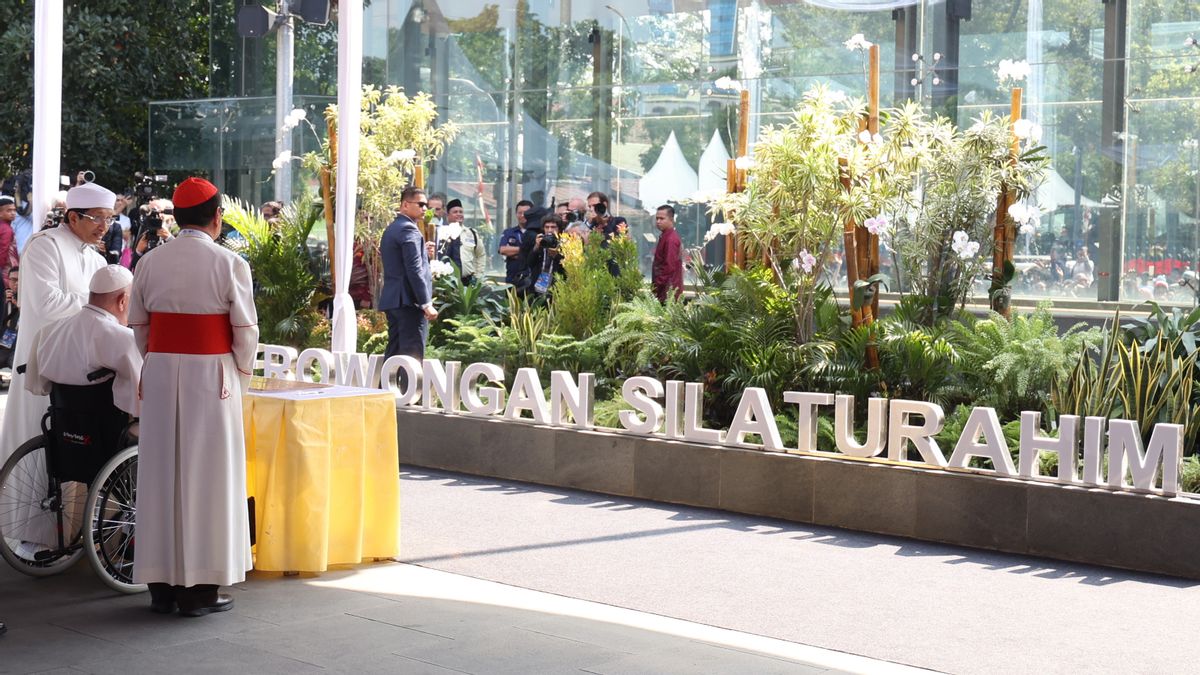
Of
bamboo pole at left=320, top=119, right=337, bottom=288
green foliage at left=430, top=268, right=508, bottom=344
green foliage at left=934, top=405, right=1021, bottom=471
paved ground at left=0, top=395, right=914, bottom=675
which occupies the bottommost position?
paved ground at left=0, top=395, right=914, bottom=675

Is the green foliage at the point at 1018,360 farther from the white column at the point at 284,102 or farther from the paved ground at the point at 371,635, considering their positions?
the white column at the point at 284,102

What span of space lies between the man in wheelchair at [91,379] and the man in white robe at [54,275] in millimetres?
376

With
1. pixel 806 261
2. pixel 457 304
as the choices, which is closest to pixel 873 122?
pixel 806 261

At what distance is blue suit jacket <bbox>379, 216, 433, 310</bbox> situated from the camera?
10.9 m

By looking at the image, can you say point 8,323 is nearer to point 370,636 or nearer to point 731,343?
point 731,343

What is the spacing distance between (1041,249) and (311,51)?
42.2 feet

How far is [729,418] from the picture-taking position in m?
9.77

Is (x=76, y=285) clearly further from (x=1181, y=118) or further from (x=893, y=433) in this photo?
(x=1181, y=118)

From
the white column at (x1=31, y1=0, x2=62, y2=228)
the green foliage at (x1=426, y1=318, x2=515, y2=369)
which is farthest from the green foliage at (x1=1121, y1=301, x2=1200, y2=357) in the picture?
the white column at (x1=31, y1=0, x2=62, y2=228)

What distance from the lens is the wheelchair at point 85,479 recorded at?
6.07 meters

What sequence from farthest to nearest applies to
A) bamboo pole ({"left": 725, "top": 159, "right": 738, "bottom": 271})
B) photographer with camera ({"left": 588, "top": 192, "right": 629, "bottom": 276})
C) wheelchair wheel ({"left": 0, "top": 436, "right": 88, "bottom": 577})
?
photographer with camera ({"left": 588, "top": 192, "right": 629, "bottom": 276}) < bamboo pole ({"left": 725, "top": 159, "right": 738, "bottom": 271}) < wheelchair wheel ({"left": 0, "top": 436, "right": 88, "bottom": 577})

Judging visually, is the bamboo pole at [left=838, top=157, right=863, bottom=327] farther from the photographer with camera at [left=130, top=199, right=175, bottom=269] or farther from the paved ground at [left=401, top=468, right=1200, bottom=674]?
the photographer with camera at [left=130, top=199, right=175, bottom=269]

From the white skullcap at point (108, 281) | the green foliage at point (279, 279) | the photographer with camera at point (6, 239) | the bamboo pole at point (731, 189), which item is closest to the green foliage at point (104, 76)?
the photographer with camera at point (6, 239)

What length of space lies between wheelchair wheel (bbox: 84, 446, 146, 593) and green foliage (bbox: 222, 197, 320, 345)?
765 cm
